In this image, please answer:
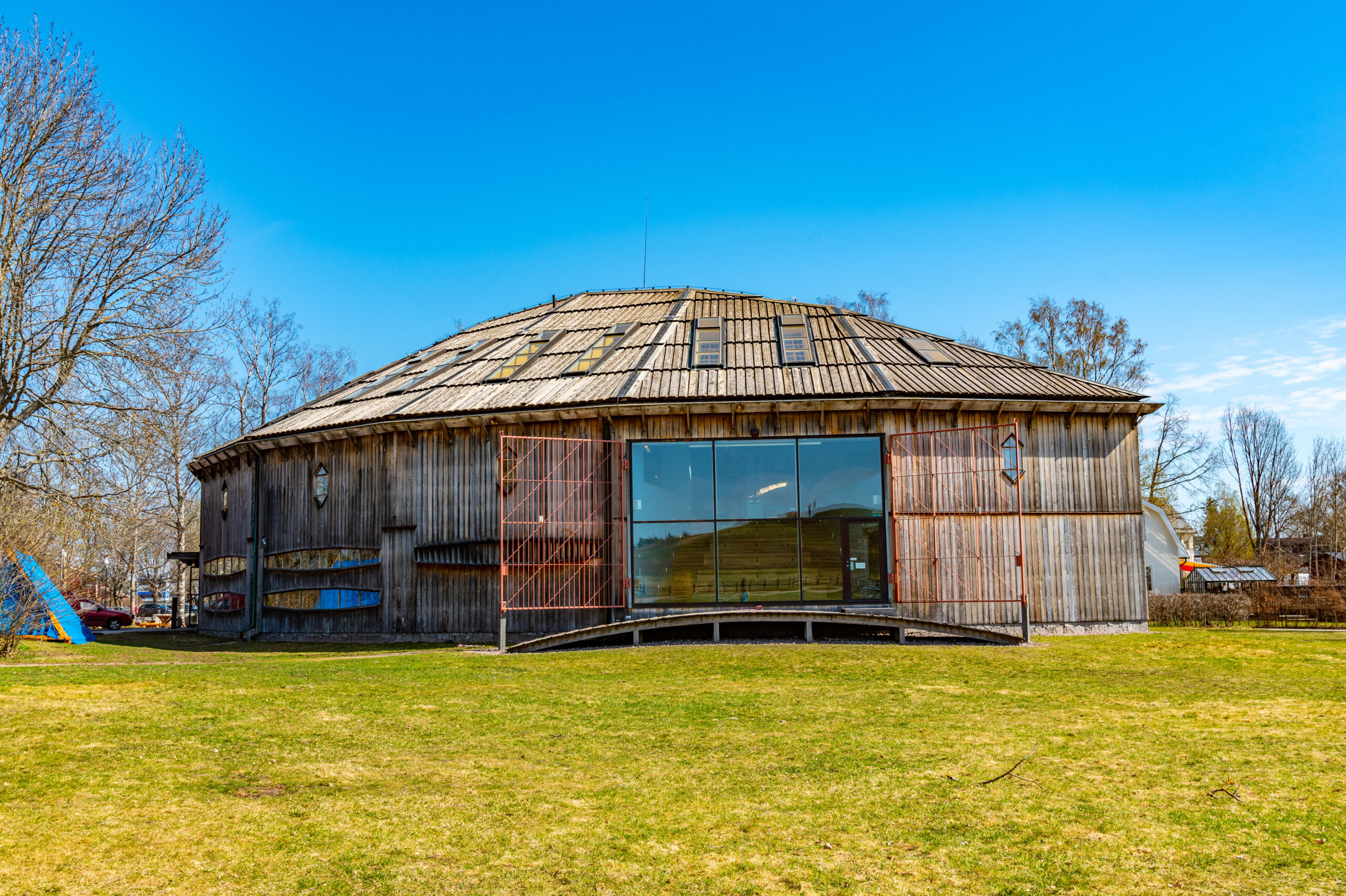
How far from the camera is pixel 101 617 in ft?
132

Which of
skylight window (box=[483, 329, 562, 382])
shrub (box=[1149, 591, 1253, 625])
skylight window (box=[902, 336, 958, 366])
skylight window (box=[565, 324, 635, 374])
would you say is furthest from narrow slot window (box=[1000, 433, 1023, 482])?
skylight window (box=[483, 329, 562, 382])

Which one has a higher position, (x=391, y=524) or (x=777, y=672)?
(x=391, y=524)

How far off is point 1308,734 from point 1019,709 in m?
2.73

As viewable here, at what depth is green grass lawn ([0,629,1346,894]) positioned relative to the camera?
18.0ft

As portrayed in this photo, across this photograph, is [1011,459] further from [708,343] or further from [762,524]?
[708,343]

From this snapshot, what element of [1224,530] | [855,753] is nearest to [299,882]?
[855,753]

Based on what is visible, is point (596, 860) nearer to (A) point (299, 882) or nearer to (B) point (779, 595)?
(A) point (299, 882)

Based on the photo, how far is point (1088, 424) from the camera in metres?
20.6

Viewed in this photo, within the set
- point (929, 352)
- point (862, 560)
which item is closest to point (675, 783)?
point (862, 560)

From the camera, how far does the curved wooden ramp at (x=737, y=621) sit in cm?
1688

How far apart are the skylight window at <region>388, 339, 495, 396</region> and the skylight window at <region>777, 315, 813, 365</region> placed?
8.77 metres

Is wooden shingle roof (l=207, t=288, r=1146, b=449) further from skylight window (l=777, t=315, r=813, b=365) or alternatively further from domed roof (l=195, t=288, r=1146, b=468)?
skylight window (l=777, t=315, r=813, b=365)

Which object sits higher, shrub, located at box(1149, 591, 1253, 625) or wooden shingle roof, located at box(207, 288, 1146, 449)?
wooden shingle roof, located at box(207, 288, 1146, 449)

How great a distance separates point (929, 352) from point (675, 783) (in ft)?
55.2
